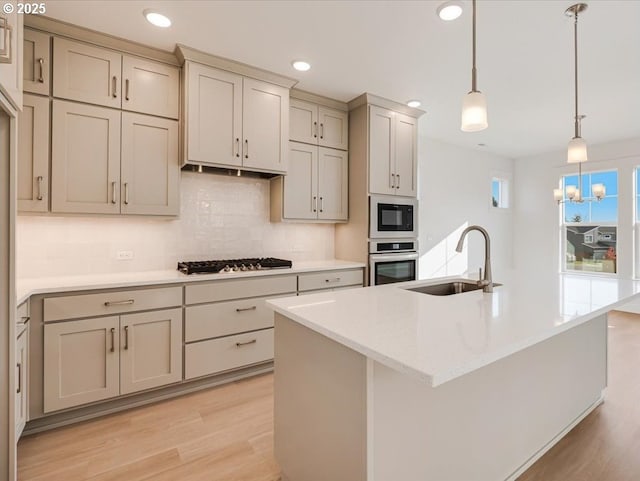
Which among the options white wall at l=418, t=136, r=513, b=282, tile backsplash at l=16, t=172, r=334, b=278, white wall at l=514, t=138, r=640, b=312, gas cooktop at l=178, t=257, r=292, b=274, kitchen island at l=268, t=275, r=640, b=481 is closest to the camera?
kitchen island at l=268, t=275, r=640, b=481

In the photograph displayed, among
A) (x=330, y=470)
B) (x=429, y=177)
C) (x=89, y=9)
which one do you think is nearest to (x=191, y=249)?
(x=89, y=9)

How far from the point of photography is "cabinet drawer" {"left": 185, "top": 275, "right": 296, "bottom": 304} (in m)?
2.50

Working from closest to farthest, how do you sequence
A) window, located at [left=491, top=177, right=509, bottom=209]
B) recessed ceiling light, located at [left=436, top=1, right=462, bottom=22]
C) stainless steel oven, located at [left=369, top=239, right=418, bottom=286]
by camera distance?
1. recessed ceiling light, located at [left=436, top=1, right=462, bottom=22]
2. stainless steel oven, located at [left=369, top=239, right=418, bottom=286]
3. window, located at [left=491, top=177, right=509, bottom=209]

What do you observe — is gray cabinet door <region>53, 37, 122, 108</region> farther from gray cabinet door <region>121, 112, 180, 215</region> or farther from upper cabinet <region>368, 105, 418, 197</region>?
upper cabinet <region>368, 105, 418, 197</region>

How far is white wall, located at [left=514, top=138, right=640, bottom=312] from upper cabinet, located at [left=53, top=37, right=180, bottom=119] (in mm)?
6053

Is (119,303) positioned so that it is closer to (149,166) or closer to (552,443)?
(149,166)

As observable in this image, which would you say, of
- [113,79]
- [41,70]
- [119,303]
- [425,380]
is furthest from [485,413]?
[41,70]

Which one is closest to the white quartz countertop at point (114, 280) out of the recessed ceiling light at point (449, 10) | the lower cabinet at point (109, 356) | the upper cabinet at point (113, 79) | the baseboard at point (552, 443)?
the lower cabinet at point (109, 356)

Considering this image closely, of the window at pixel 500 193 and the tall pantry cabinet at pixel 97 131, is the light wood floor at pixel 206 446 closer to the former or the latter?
the tall pantry cabinet at pixel 97 131

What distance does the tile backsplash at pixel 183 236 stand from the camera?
2418 mm

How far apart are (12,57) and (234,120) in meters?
1.56

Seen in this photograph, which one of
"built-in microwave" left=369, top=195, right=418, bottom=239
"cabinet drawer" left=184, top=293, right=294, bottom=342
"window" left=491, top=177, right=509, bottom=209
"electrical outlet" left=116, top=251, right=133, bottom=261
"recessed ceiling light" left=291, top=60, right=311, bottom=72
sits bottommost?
"cabinet drawer" left=184, top=293, right=294, bottom=342

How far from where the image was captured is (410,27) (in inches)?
88.4

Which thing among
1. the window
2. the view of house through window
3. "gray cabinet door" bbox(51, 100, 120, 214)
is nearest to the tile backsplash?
"gray cabinet door" bbox(51, 100, 120, 214)
